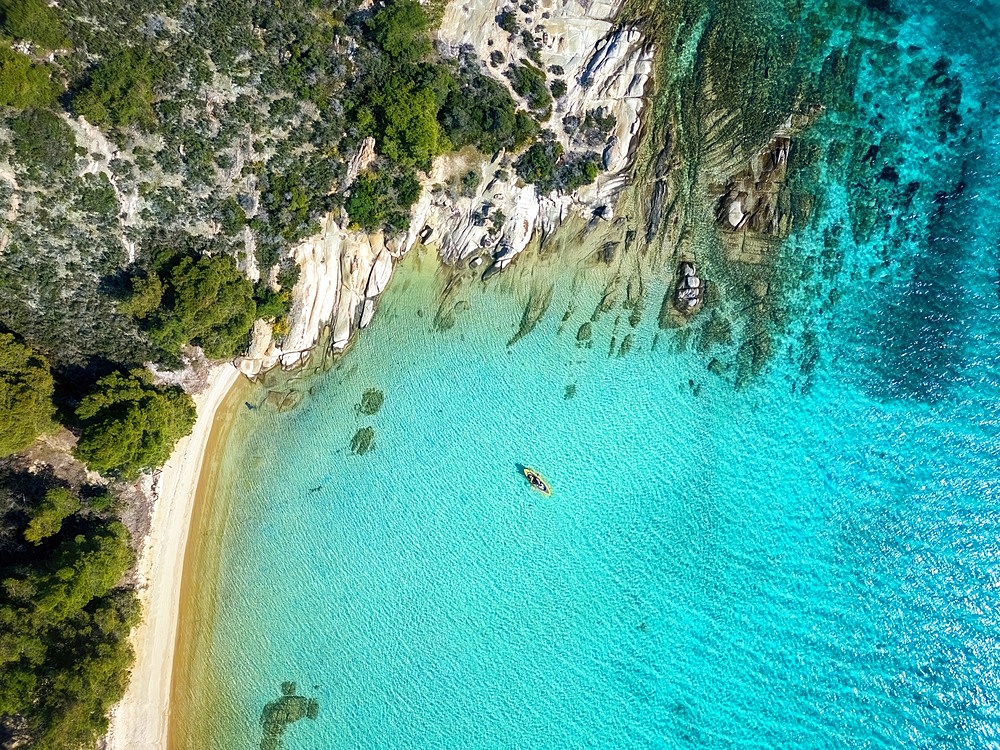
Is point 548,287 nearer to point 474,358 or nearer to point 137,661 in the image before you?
point 474,358

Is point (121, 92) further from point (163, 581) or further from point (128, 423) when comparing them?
point (163, 581)

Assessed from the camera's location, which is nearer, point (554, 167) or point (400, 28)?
point (400, 28)

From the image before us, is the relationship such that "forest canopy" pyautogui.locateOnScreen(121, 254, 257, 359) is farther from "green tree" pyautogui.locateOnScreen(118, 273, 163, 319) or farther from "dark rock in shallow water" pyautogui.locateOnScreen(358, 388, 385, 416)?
"dark rock in shallow water" pyautogui.locateOnScreen(358, 388, 385, 416)

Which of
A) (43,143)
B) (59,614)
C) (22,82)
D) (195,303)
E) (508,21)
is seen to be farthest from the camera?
(508,21)

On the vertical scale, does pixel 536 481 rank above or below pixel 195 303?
below

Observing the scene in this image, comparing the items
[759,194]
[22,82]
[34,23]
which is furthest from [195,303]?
[759,194]

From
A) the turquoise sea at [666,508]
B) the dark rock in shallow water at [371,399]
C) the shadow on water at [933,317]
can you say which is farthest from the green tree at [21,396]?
the shadow on water at [933,317]
